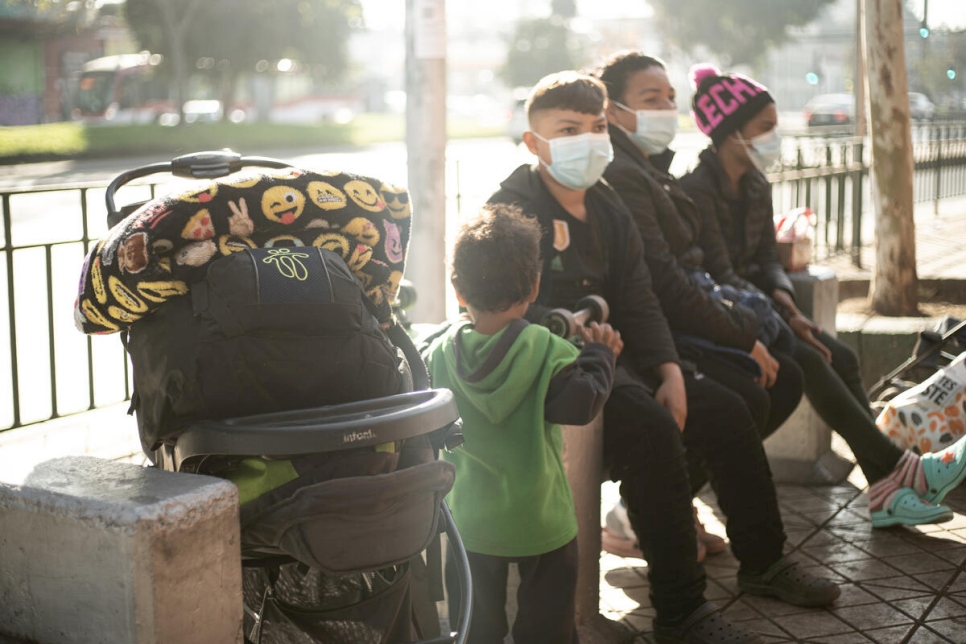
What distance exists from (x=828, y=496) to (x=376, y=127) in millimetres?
40367

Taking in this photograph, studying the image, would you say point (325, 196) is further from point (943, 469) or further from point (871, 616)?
point (943, 469)

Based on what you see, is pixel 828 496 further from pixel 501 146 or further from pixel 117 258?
pixel 501 146

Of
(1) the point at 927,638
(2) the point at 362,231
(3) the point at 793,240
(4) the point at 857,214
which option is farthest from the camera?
(4) the point at 857,214

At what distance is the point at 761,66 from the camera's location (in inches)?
2416

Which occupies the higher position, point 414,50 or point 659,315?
point 414,50


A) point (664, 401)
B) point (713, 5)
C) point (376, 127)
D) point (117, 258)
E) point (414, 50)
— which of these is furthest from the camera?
point (713, 5)

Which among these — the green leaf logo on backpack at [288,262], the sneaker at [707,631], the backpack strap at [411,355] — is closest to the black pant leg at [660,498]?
the sneaker at [707,631]

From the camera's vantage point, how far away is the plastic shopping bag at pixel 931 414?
191 inches

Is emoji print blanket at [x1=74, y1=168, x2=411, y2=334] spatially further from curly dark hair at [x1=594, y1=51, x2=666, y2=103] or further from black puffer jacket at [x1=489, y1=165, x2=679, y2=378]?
curly dark hair at [x1=594, y1=51, x2=666, y2=103]

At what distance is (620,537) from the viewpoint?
4531 mm

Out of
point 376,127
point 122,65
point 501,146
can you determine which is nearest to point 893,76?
point 501,146

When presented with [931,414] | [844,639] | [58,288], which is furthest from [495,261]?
[58,288]

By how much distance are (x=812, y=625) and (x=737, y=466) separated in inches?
22.0

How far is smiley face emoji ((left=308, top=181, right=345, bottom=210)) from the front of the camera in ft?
7.87
